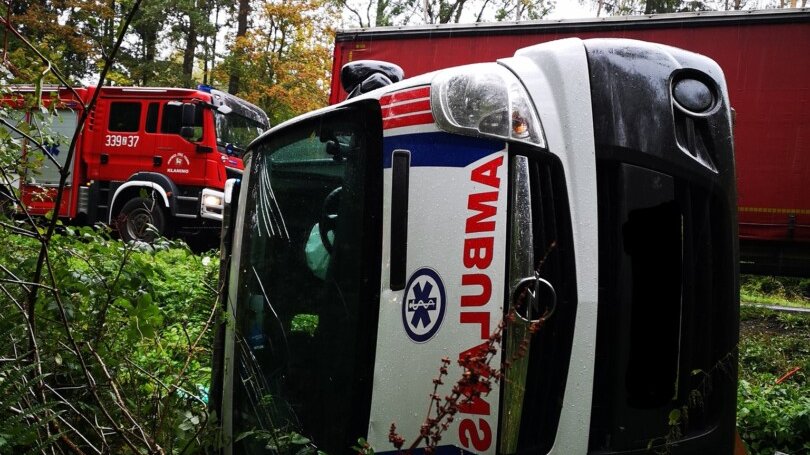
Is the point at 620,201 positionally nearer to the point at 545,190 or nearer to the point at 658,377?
the point at 545,190

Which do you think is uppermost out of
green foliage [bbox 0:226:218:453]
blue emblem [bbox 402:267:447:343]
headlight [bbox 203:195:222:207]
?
headlight [bbox 203:195:222:207]

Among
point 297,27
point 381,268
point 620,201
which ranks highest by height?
point 297,27

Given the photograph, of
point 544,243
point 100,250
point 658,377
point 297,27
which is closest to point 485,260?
point 544,243

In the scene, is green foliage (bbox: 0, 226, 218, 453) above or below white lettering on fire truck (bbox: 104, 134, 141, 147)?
below

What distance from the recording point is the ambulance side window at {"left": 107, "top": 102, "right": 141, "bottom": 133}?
12078 millimetres

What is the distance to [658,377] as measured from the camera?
1934 millimetres

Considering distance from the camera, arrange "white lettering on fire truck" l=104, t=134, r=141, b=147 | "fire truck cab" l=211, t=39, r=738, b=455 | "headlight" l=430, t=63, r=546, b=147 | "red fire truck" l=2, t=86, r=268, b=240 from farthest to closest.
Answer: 1. "white lettering on fire truck" l=104, t=134, r=141, b=147
2. "red fire truck" l=2, t=86, r=268, b=240
3. "headlight" l=430, t=63, r=546, b=147
4. "fire truck cab" l=211, t=39, r=738, b=455

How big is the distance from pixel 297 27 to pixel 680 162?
19432mm

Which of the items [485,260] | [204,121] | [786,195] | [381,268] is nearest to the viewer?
[485,260]

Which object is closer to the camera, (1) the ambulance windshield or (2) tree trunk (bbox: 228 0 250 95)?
(1) the ambulance windshield

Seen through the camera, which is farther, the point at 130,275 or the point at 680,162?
the point at 130,275

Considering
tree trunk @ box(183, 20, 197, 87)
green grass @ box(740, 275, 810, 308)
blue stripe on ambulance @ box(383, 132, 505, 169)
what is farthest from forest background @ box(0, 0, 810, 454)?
green grass @ box(740, 275, 810, 308)

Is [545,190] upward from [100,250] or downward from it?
upward

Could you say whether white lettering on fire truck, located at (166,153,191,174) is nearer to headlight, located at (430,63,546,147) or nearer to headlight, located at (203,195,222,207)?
headlight, located at (203,195,222,207)
